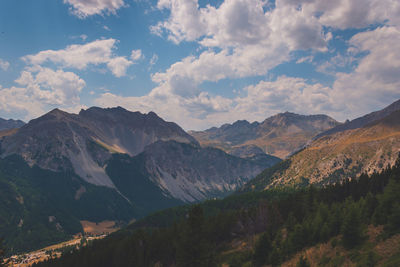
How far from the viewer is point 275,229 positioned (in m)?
92.8

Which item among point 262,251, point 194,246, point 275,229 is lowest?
point 275,229

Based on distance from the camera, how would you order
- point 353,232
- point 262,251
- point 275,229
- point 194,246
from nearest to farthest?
point 353,232 < point 194,246 < point 262,251 < point 275,229

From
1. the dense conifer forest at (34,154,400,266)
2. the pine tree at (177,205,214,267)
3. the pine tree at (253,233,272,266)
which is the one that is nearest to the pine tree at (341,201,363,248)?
the dense conifer forest at (34,154,400,266)

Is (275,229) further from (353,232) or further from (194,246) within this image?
(194,246)

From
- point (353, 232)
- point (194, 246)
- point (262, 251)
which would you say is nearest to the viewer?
point (353, 232)

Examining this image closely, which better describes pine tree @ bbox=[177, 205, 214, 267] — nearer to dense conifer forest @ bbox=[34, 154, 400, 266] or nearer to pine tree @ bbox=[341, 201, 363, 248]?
dense conifer forest @ bbox=[34, 154, 400, 266]

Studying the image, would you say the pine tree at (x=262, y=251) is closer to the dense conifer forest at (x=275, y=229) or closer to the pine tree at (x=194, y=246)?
the dense conifer forest at (x=275, y=229)

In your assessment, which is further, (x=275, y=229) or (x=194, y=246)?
(x=275, y=229)

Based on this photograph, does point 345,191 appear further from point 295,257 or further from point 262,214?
point 295,257

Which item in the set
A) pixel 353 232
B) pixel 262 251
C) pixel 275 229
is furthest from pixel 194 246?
pixel 275 229

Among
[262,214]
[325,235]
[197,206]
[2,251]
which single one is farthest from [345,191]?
[2,251]

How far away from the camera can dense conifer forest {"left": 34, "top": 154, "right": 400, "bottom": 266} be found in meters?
46.1

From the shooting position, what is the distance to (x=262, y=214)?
10556 centimetres

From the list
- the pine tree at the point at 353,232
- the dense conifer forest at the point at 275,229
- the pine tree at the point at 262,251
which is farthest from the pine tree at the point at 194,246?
the pine tree at the point at 353,232
